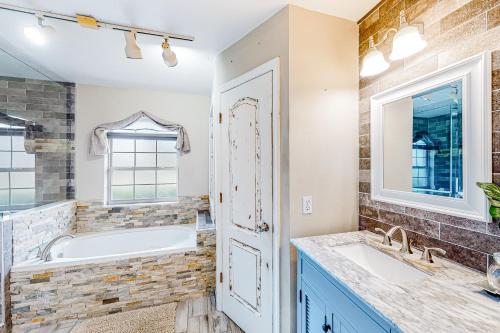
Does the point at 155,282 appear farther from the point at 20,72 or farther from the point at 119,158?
the point at 20,72

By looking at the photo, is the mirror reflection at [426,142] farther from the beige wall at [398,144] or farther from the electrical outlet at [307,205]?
the electrical outlet at [307,205]

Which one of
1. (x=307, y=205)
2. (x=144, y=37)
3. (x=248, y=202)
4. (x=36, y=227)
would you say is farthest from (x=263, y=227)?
(x=36, y=227)

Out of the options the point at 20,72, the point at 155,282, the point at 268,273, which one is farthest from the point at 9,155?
the point at 268,273

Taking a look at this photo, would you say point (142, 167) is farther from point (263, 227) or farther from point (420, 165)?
point (420, 165)

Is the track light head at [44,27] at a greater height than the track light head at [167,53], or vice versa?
the track light head at [44,27]

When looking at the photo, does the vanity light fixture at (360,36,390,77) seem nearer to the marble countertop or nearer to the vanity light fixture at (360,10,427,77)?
the vanity light fixture at (360,10,427,77)

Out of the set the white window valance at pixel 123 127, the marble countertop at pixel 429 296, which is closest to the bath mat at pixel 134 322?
the marble countertop at pixel 429 296

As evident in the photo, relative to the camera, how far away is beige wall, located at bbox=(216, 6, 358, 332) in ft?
4.79

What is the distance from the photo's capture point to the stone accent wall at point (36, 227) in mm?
2035

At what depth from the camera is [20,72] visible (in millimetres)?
2303

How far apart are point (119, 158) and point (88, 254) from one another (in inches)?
53.1

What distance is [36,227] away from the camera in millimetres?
2271

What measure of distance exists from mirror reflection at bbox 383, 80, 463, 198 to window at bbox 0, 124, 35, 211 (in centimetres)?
323

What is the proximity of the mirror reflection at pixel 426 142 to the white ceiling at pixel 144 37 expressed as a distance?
798 millimetres
